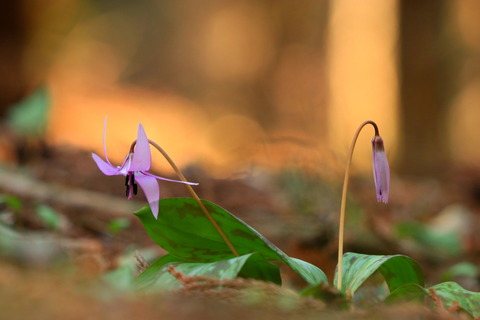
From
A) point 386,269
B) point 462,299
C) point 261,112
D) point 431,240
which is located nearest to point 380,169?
point 386,269

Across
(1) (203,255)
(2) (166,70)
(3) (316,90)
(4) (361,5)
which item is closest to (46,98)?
(1) (203,255)

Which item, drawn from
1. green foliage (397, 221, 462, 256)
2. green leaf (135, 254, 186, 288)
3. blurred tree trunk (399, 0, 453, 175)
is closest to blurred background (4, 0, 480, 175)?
blurred tree trunk (399, 0, 453, 175)

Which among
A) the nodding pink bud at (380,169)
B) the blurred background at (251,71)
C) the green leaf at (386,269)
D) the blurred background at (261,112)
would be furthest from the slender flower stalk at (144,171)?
the blurred background at (251,71)

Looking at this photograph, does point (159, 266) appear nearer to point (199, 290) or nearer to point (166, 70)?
point (199, 290)

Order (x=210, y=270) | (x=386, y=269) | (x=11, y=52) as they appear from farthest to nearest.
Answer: (x=11, y=52) < (x=386, y=269) < (x=210, y=270)

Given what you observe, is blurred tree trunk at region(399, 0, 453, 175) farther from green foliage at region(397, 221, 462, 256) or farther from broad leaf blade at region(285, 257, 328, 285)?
broad leaf blade at region(285, 257, 328, 285)

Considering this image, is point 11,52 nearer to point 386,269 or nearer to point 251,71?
point 251,71
